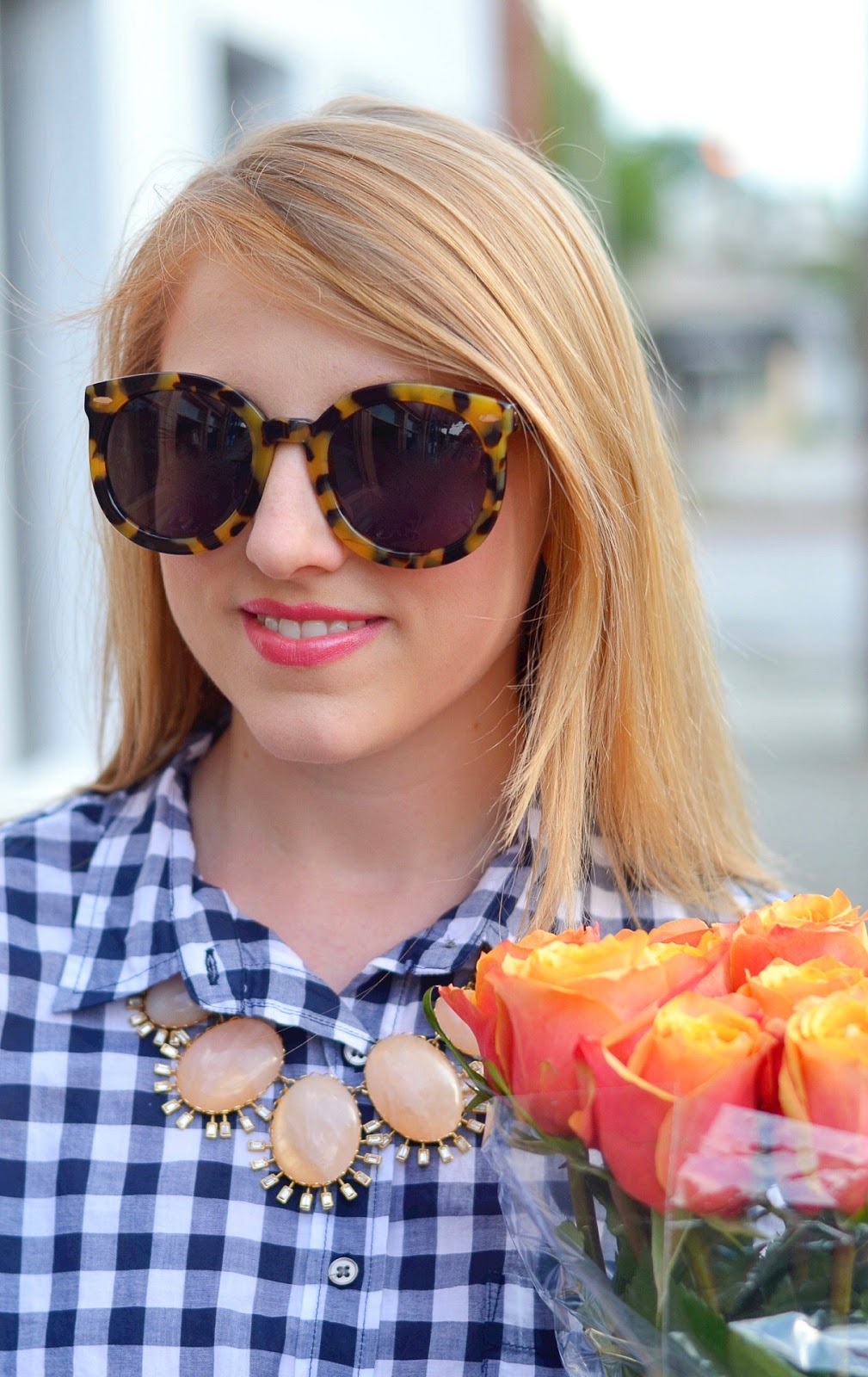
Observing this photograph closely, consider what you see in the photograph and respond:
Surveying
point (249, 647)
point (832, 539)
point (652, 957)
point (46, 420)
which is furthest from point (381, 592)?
point (832, 539)

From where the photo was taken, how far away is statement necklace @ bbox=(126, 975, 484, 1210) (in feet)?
4.78

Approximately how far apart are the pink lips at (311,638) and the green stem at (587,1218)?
62 centimetres

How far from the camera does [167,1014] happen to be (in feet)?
5.13

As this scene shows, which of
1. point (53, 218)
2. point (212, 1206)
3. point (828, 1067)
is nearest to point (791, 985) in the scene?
point (828, 1067)

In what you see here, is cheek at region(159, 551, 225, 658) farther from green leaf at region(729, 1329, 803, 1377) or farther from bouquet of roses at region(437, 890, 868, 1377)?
green leaf at region(729, 1329, 803, 1377)

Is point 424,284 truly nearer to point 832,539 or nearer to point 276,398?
point 276,398

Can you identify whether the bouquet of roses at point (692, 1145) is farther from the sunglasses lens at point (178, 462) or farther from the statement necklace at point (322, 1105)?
the sunglasses lens at point (178, 462)

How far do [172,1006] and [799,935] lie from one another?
74 centimetres

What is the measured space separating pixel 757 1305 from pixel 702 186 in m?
55.3

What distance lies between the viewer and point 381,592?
1.47 meters

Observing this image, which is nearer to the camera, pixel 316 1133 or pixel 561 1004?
pixel 561 1004

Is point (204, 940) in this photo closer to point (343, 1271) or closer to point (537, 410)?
point (343, 1271)

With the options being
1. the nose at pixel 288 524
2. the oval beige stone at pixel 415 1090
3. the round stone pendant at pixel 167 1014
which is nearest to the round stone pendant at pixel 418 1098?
the oval beige stone at pixel 415 1090

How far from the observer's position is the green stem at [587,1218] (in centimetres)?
103
